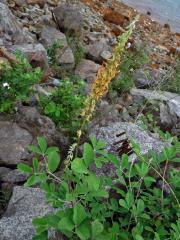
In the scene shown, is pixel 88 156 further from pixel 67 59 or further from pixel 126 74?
pixel 67 59

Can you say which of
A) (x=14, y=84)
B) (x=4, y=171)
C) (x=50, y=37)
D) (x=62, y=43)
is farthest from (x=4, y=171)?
(x=50, y=37)

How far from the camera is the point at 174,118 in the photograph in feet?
23.8

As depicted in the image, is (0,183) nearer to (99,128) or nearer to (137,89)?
(99,128)

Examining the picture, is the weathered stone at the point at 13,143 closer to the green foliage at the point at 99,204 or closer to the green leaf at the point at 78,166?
the green foliage at the point at 99,204

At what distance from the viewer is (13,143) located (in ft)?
15.5

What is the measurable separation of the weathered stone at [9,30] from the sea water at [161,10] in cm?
967

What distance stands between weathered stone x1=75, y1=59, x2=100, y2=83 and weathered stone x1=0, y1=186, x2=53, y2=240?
11.8ft

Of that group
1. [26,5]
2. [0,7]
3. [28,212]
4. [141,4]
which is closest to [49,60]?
[0,7]

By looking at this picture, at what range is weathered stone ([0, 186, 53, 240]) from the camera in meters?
3.43

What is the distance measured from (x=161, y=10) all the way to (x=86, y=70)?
11.1 m

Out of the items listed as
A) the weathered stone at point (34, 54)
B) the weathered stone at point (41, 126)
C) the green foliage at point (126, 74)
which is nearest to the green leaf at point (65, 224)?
the weathered stone at point (41, 126)

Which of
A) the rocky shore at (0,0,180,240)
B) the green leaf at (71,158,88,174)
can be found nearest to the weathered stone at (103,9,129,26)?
the rocky shore at (0,0,180,240)

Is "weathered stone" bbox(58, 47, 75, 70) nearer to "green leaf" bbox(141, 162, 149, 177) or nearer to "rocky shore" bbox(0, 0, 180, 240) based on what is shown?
"rocky shore" bbox(0, 0, 180, 240)

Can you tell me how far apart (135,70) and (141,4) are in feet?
34.1
